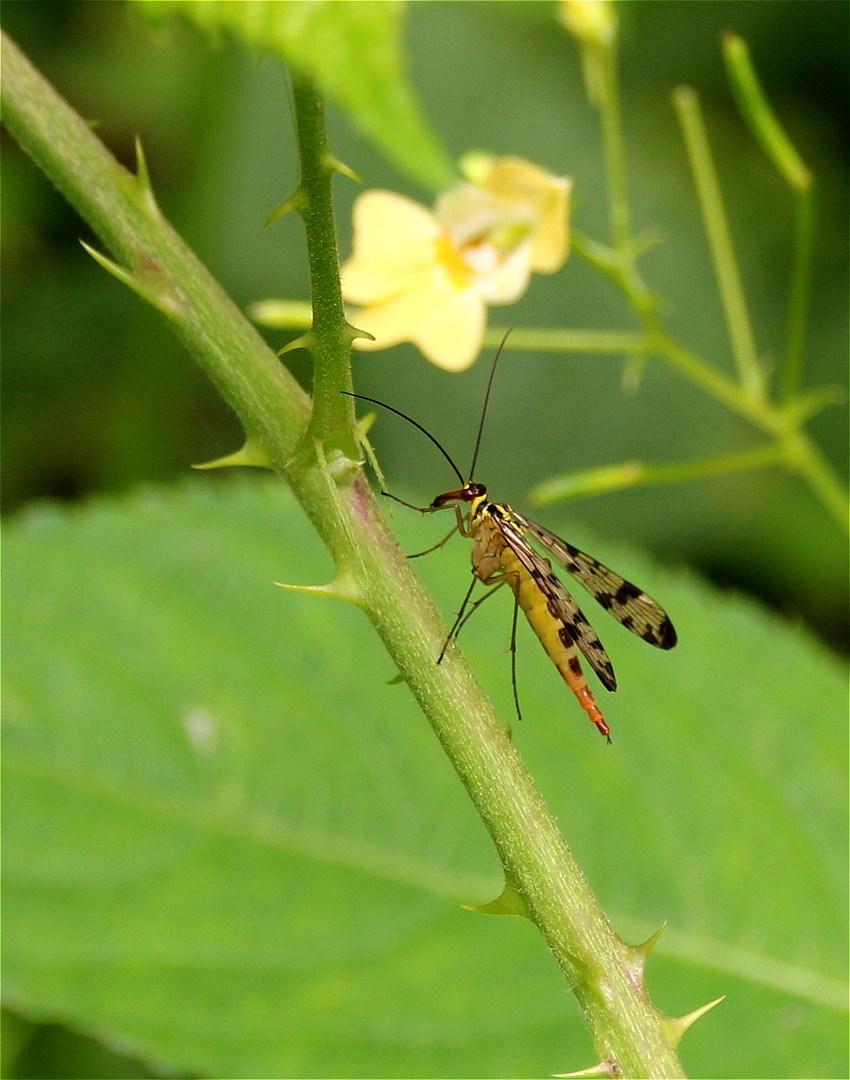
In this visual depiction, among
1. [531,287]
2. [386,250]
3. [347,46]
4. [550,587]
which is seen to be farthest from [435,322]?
[531,287]

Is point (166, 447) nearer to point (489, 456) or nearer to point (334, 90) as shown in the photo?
point (489, 456)

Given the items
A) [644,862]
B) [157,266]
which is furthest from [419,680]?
[644,862]

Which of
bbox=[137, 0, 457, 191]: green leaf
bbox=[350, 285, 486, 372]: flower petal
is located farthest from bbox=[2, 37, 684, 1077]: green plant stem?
bbox=[350, 285, 486, 372]: flower petal

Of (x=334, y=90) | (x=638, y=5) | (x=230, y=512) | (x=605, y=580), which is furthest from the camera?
(x=638, y=5)

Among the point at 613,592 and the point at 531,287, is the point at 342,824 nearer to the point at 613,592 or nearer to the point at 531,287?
the point at 613,592

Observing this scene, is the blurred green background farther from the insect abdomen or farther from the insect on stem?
the insect abdomen

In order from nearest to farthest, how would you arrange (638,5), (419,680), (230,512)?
(419,680) → (230,512) → (638,5)


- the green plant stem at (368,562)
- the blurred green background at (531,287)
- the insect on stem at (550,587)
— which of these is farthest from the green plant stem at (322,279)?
the blurred green background at (531,287)
